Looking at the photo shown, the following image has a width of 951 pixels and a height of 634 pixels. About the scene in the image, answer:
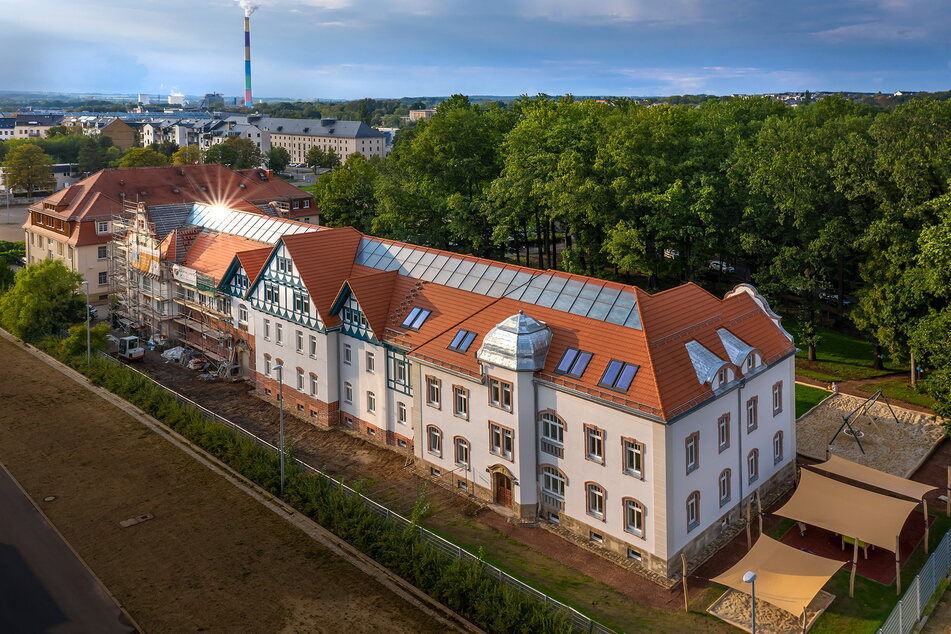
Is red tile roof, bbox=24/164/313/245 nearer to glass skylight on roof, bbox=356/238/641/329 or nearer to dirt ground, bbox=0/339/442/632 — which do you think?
glass skylight on roof, bbox=356/238/641/329

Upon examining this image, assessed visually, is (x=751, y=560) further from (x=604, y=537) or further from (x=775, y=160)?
(x=775, y=160)

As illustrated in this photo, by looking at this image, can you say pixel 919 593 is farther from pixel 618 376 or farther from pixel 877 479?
pixel 618 376

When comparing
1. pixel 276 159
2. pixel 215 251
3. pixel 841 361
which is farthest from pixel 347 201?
pixel 276 159

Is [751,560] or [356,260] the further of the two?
[356,260]

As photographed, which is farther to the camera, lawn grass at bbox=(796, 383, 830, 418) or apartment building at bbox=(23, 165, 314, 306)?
apartment building at bbox=(23, 165, 314, 306)

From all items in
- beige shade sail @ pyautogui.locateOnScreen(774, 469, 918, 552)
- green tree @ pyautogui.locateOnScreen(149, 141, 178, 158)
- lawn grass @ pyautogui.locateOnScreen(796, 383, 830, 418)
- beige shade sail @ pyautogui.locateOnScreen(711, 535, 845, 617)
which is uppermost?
green tree @ pyautogui.locateOnScreen(149, 141, 178, 158)

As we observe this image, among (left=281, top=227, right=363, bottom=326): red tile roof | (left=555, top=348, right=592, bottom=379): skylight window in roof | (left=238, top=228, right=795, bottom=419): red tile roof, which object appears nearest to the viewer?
(left=238, top=228, right=795, bottom=419): red tile roof

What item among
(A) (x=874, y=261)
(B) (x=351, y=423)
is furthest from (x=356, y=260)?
(A) (x=874, y=261)

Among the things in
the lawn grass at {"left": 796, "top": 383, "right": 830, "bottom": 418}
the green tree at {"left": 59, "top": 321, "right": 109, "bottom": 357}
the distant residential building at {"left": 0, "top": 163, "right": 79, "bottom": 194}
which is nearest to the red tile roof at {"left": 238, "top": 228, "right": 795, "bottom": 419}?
the lawn grass at {"left": 796, "top": 383, "right": 830, "bottom": 418}

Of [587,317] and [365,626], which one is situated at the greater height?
[587,317]
